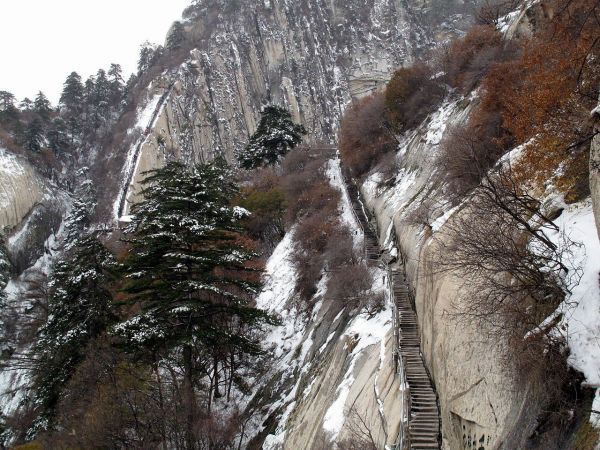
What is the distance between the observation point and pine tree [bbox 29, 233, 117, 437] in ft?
65.8

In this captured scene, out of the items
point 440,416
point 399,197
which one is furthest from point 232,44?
point 440,416

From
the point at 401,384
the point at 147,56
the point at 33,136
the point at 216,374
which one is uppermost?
the point at 147,56

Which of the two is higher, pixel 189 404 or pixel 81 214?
pixel 81 214

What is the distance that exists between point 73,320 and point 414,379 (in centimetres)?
1652

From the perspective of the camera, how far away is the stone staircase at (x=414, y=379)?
1128 centimetres

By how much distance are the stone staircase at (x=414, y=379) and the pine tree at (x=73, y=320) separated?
12611mm

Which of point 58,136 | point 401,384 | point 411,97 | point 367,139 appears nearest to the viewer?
point 401,384

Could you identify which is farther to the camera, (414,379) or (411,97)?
(411,97)

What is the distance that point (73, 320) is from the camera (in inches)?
829

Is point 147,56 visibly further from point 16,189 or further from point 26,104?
point 16,189

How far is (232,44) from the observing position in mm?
77750

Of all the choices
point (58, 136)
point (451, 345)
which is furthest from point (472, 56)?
point (58, 136)

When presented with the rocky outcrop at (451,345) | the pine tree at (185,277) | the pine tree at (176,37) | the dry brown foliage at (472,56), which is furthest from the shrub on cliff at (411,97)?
the pine tree at (176,37)

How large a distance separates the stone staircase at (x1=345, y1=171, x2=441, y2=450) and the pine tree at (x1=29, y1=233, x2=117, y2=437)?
12.6 m
